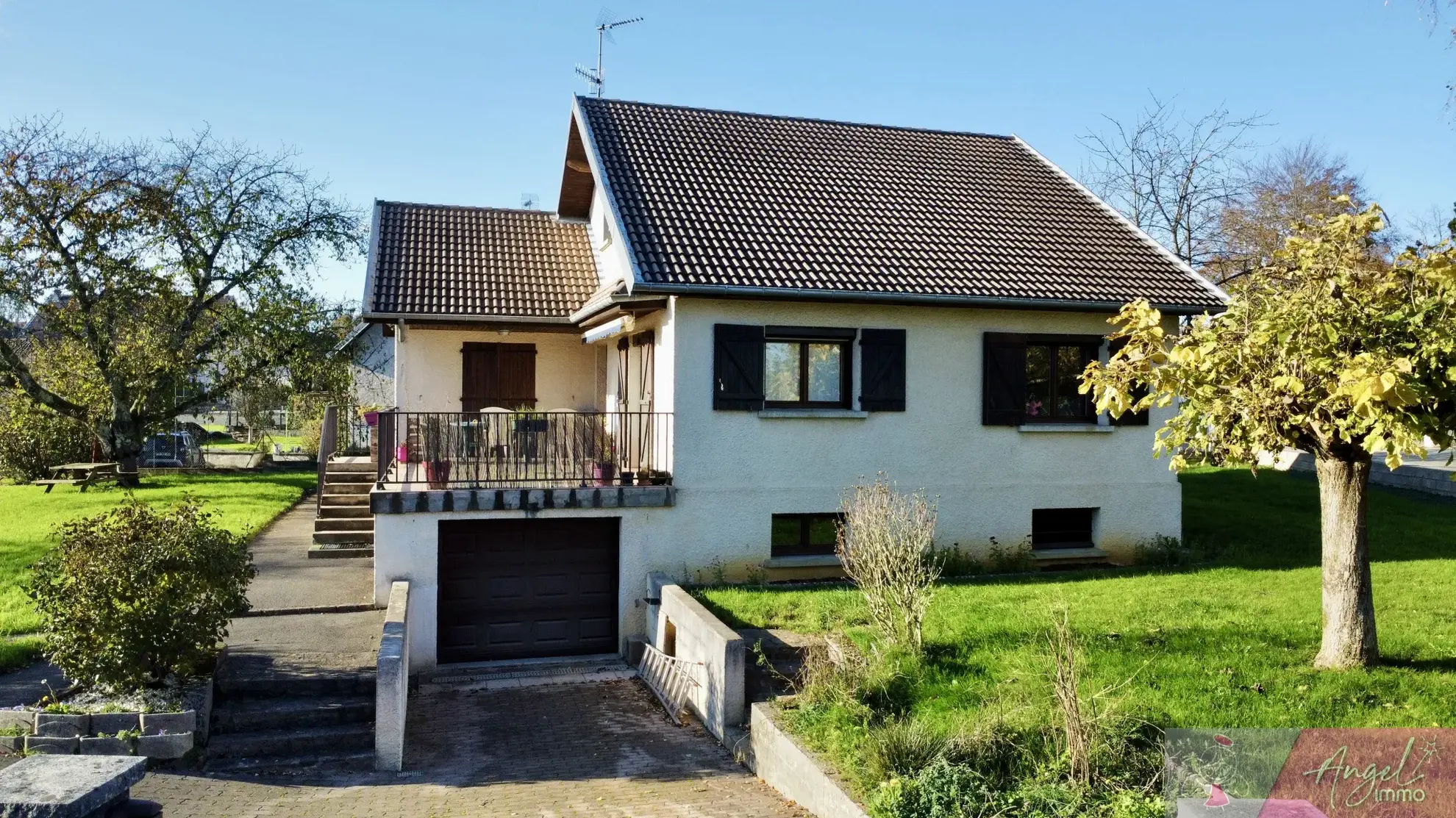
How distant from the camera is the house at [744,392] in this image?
43.0 ft

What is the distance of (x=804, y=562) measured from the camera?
Result: 45.3 ft

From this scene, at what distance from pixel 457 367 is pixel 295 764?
943cm

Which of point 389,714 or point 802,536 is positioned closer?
point 389,714

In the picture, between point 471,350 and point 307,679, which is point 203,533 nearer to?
A: point 307,679

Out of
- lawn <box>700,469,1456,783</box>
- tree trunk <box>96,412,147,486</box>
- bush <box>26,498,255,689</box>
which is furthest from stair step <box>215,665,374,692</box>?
tree trunk <box>96,412,147,486</box>

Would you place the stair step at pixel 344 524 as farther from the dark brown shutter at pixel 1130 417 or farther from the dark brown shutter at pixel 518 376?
the dark brown shutter at pixel 1130 417

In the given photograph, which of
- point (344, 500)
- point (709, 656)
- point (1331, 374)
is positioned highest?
point (1331, 374)

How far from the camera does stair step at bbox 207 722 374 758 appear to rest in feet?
29.1

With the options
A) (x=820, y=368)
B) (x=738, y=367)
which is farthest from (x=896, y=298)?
(x=738, y=367)

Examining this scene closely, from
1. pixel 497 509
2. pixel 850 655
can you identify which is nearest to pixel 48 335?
pixel 497 509

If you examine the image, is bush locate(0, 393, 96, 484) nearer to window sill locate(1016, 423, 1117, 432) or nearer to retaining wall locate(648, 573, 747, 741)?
retaining wall locate(648, 573, 747, 741)

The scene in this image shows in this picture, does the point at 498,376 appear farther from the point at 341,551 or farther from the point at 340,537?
the point at 341,551

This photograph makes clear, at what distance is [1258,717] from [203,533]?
9.01m

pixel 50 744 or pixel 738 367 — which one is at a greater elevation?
pixel 738 367
